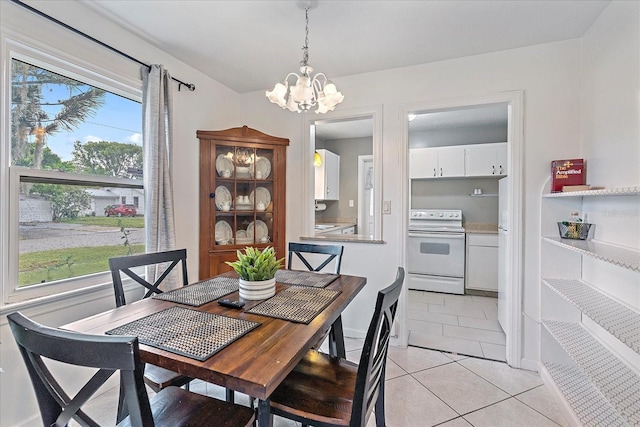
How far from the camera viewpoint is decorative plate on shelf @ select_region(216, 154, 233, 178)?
297 cm

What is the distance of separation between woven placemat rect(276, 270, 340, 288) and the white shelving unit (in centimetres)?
138

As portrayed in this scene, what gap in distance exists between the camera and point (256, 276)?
5.24 ft

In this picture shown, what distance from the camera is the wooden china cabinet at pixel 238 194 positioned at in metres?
2.88

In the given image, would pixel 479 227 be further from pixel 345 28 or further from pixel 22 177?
pixel 22 177

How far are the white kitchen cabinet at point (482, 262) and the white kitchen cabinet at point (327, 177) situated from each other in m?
2.19

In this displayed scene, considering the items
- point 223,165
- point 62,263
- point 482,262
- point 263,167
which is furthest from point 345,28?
point 482,262

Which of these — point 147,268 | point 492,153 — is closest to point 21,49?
point 147,268

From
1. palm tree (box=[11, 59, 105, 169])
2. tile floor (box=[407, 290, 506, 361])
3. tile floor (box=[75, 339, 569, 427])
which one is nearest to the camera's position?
palm tree (box=[11, 59, 105, 169])

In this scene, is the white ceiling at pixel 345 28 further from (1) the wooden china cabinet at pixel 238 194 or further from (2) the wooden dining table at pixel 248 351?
(2) the wooden dining table at pixel 248 351

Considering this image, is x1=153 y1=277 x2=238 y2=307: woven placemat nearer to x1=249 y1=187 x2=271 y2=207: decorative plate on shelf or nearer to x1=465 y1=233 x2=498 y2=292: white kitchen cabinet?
x1=249 y1=187 x2=271 y2=207: decorative plate on shelf

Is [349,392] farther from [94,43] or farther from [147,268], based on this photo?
[94,43]

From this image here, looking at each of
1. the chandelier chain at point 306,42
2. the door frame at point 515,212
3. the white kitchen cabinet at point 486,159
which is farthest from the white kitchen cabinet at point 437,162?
the chandelier chain at point 306,42

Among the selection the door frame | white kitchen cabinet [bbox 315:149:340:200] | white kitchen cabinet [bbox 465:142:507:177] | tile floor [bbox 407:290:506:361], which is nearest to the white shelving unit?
the door frame

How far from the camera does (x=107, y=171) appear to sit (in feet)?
7.18
